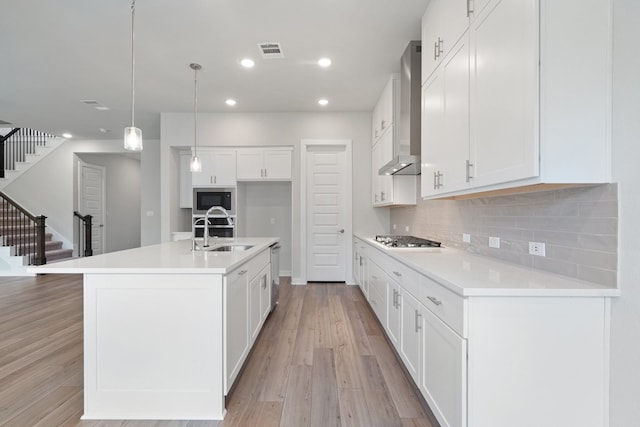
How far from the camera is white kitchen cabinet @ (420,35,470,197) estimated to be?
1.95 m

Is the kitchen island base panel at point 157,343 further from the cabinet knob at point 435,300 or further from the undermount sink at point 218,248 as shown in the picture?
the cabinet knob at point 435,300

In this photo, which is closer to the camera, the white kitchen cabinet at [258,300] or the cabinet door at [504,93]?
the cabinet door at [504,93]

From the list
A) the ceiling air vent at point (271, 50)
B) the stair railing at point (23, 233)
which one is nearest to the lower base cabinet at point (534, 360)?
the ceiling air vent at point (271, 50)

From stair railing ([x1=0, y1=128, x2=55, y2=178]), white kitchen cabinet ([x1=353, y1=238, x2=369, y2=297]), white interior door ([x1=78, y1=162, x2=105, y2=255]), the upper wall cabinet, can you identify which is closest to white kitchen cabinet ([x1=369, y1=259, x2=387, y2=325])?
white kitchen cabinet ([x1=353, y1=238, x2=369, y2=297])

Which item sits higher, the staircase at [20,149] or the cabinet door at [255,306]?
the staircase at [20,149]

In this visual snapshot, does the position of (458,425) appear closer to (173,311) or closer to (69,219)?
(173,311)

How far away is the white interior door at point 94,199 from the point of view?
7.76m

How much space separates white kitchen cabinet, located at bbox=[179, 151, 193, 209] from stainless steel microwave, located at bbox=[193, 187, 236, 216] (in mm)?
472

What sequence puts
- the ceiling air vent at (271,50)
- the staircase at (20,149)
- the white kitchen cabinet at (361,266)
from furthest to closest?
the staircase at (20,149) < the white kitchen cabinet at (361,266) < the ceiling air vent at (271,50)

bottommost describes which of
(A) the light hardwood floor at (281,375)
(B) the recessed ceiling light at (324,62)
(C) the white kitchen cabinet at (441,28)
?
(A) the light hardwood floor at (281,375)

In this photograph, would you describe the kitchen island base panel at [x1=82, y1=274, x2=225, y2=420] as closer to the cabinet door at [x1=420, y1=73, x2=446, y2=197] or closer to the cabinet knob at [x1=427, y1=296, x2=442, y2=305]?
the cabinet knob at [x1=427, y1=296, x2=442, y2=305]

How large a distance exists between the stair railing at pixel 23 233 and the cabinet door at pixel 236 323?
5691 mm

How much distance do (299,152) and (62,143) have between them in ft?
20.0

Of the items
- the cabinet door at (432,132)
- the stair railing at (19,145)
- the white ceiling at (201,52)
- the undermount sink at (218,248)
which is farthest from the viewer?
the stair railing at (19,145)
